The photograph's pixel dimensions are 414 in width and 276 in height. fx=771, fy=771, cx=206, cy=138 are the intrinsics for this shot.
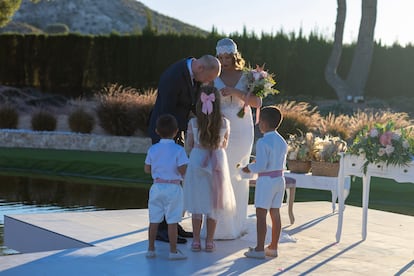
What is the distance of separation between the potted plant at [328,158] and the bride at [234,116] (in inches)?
49.8

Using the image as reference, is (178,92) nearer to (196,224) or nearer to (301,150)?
(196,224)

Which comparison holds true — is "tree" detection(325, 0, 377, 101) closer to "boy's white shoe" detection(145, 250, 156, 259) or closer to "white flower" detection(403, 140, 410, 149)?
"white flower" detection(403, 140, 410, 149)

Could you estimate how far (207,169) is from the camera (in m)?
6.25

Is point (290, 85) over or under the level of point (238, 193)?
Answer: over

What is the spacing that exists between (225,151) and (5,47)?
78.4 feet

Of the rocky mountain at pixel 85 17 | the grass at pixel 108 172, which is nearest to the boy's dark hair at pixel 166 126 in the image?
the grass at pixel 108 172

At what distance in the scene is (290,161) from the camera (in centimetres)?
828

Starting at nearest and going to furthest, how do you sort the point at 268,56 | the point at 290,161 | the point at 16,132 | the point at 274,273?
the point at 274,273
the point at 290,161
the point at 16,132
the point at 268,56

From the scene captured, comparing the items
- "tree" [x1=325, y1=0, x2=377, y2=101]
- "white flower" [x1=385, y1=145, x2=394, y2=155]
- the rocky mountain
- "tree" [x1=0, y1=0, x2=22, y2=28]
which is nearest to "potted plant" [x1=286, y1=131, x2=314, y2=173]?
"white flower" [x1=385, y1=145, x2=394, y2=155]

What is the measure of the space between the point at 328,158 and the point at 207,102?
2.38 m

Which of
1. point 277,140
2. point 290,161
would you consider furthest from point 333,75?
point 277,140

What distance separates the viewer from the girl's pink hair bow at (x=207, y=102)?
240 inches

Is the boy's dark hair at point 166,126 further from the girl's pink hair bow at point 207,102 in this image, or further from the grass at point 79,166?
the grass at point 79,166

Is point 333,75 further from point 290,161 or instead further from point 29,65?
point 290,161
